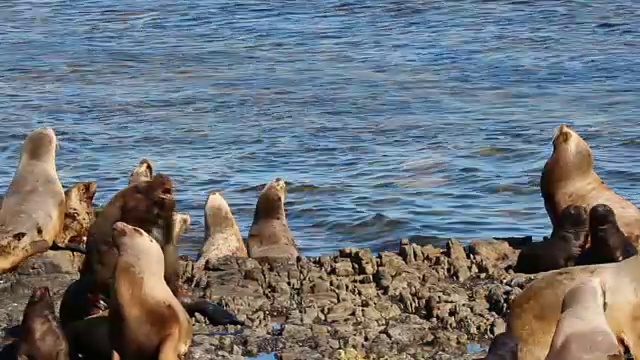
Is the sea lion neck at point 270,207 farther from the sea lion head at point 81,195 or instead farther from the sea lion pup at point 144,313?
the sea lion pup at point 144,313

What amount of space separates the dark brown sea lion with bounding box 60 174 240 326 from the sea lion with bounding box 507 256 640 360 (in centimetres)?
196

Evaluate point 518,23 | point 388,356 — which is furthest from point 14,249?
point 518,23

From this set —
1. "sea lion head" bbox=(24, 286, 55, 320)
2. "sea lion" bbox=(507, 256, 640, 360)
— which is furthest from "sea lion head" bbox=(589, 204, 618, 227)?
"sea lion head" bbox=(24, 286, 55, 320)

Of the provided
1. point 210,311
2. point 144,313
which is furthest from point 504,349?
point 210,311

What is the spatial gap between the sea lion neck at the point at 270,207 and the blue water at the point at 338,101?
58cm

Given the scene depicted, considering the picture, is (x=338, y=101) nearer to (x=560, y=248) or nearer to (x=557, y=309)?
(x=560, y=248)

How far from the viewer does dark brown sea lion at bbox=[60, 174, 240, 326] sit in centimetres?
948

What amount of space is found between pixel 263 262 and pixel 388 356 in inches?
95.5

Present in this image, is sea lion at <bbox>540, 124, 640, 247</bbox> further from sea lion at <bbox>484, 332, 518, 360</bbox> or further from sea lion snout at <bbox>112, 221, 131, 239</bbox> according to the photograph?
sea lion snout at <bbox>112, 221, 131, 239</bbox>

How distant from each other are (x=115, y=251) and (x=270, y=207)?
3.10 meters

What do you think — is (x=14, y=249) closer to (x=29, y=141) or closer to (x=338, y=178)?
(x=29, y=141)

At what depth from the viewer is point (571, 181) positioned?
12.5m

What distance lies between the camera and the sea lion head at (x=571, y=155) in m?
12.5

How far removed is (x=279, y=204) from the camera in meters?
12.6
